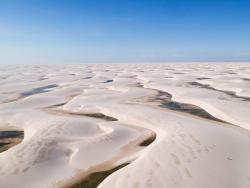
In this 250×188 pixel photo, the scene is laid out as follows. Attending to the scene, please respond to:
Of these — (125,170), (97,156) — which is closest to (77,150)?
(97,156)

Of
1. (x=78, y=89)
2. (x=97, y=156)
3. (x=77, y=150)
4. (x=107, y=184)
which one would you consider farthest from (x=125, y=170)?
(x=78, y=89)

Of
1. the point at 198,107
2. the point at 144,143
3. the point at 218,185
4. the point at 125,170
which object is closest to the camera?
the point at 218,185

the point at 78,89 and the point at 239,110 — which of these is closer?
the point at 239,110

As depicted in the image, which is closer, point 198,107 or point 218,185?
point 218,185

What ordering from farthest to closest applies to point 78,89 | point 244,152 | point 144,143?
point 78,89 < point 144,143 < point 244,152

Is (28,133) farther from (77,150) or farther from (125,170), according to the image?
(125,170)

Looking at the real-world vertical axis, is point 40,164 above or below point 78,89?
above

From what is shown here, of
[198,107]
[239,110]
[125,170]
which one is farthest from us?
[198,107]

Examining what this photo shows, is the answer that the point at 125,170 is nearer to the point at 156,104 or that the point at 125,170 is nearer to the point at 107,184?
the point at 107,184

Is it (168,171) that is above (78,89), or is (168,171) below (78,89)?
above
